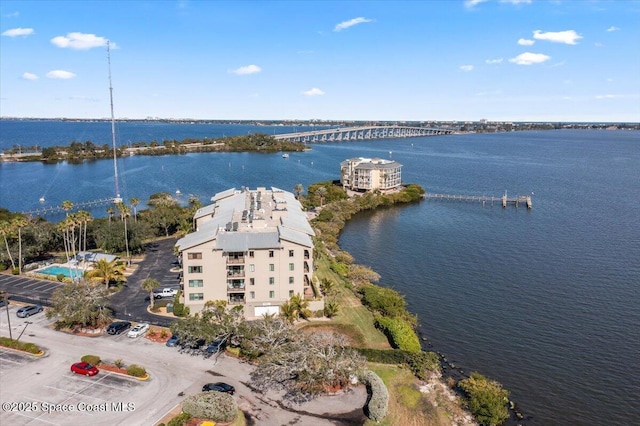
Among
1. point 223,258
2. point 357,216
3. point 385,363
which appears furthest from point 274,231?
point 357,216

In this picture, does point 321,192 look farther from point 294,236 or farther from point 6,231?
point 6,231

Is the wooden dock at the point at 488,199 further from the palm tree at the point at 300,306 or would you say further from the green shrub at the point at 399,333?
the palm tree at the point at 300,306

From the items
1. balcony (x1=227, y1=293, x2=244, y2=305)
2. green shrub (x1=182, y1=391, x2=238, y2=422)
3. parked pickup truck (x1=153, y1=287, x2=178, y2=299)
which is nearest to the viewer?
green shrub (x1=182, y1=391, x2=238, y2=422)

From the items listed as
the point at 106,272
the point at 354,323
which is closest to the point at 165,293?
the point at 106,272

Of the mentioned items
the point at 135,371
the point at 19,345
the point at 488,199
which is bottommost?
the point at 135,371

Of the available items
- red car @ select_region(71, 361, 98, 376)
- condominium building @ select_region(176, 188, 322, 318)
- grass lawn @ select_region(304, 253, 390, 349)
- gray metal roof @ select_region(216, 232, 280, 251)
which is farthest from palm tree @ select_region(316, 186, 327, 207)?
red car @ select_region(71, 361, 98, 376)

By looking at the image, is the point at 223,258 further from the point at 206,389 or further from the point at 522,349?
the point at 522,349

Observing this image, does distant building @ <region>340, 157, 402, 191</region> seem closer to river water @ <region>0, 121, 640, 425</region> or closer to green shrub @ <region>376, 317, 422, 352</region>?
river water @ <region>0, 121, 640, 425</region>
